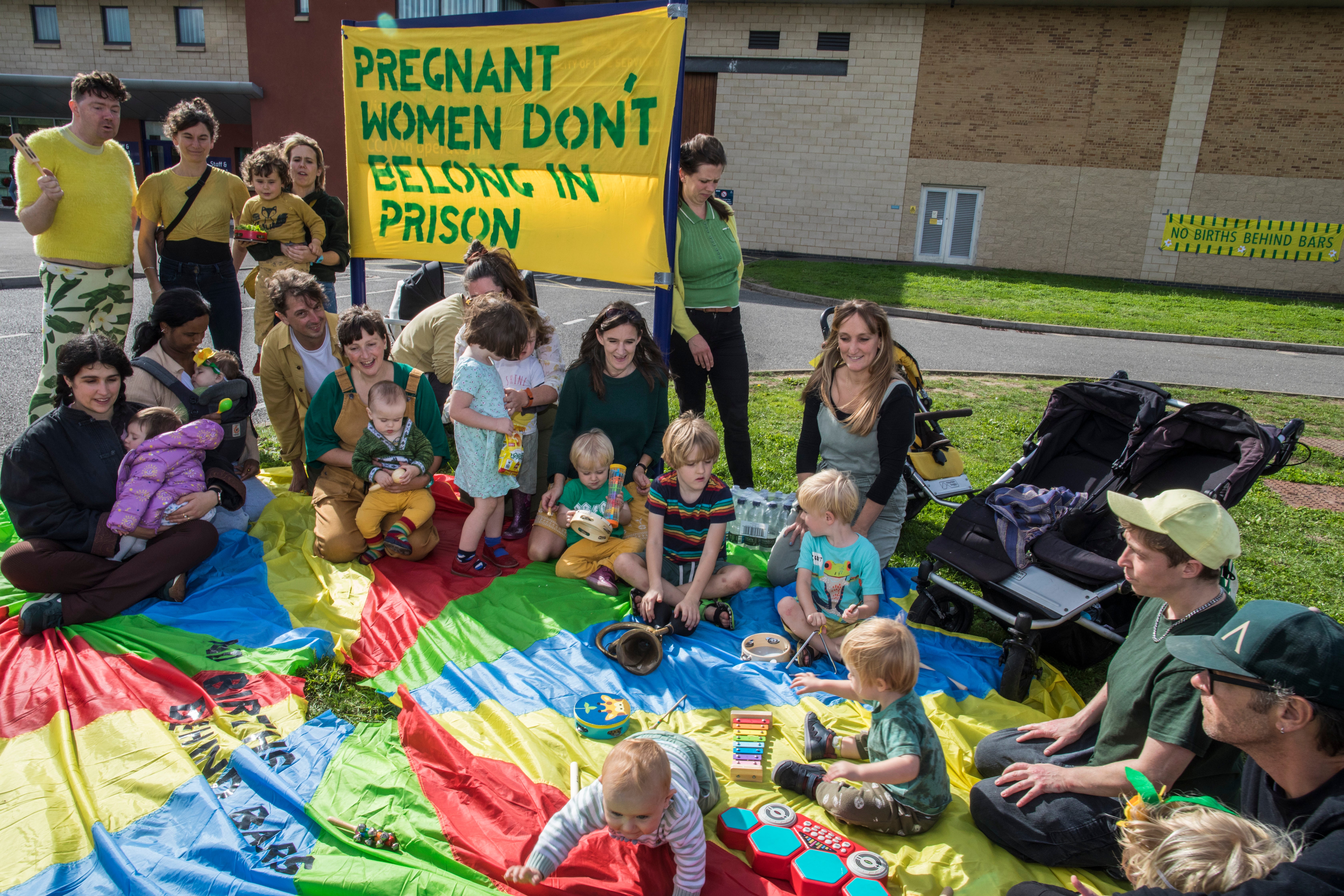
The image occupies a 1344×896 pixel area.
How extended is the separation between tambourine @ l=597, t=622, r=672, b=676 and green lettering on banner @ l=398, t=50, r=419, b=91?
4262 mm

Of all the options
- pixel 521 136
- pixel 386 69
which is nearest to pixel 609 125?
pixel 521 136

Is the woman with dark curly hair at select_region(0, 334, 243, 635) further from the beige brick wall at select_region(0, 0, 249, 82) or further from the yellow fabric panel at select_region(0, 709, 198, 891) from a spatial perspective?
the beige brick wall at select_region(0, 0, 249, 82)

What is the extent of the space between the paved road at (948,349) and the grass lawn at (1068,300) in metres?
1.09

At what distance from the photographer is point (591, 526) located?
178 inches

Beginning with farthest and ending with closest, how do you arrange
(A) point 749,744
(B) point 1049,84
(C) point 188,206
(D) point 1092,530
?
(B) point 1049,84 → (C) point 188,206 → (D) point 1092,530 → (A) point 749,744

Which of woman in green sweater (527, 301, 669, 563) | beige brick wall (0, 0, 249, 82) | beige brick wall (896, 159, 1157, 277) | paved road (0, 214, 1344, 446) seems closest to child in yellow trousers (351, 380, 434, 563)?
woman in green sweater (527, 301, 669, 563)

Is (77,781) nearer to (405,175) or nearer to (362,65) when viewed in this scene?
(405,175)

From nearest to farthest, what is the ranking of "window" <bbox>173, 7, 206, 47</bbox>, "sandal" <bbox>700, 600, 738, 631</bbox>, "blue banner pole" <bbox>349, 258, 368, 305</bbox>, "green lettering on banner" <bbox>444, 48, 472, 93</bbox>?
"sandal" <bbox>700, 600, 738, 631</bbox> < "green lettering on banner" <bbox>444, 48, 472, 93</bbox> < "blue banner pole" <bbox>349, 258, 368, 305</bbox> < "window" <bbox>173, 7, 206, 47</bbox>

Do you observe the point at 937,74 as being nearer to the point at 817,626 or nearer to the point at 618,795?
the point at 817,626

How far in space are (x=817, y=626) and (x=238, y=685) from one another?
8.37ft

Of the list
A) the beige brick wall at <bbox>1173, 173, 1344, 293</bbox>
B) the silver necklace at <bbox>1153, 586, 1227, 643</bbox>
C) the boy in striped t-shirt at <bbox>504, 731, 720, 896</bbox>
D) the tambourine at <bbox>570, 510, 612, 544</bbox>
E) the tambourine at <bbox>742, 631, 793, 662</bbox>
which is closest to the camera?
the boy in striped t-shirt at <bbox>504, 731, 720, 896</bbox>

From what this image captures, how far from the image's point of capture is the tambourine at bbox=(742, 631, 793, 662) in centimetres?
389

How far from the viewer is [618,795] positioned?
91.3 inches

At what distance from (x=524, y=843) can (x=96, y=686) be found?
2.06 meters
